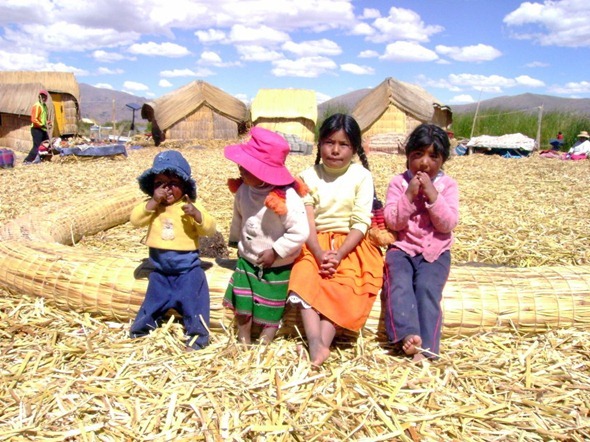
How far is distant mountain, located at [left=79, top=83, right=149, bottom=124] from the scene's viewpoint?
90.6 m

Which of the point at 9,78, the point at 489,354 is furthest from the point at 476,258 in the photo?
the point at 9,78

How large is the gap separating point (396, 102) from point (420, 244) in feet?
47.6

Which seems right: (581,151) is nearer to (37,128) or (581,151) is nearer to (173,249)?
(37,128)

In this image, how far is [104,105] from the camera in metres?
112

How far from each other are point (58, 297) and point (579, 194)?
238 inches

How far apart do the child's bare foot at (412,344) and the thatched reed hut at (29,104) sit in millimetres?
14543

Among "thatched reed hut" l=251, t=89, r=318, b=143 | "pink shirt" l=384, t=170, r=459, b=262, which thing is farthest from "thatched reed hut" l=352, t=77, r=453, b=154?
"pink shirt" l=384, t=170, r=459, b=262

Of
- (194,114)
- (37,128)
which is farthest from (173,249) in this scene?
(194,114)

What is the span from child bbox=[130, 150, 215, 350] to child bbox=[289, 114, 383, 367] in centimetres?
50

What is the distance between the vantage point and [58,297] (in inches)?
117

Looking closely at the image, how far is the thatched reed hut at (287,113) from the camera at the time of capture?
59.0 feet

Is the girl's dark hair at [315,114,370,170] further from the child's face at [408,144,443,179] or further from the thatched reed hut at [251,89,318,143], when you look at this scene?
the thatched reed hut at [251,89,318,143]

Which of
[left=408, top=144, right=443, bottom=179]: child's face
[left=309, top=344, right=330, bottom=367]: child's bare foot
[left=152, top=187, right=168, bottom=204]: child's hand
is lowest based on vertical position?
[left=309, top=344, right=330, bottom=367]: child's bare foot

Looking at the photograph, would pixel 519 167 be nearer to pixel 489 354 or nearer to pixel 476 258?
pixel 476 258
